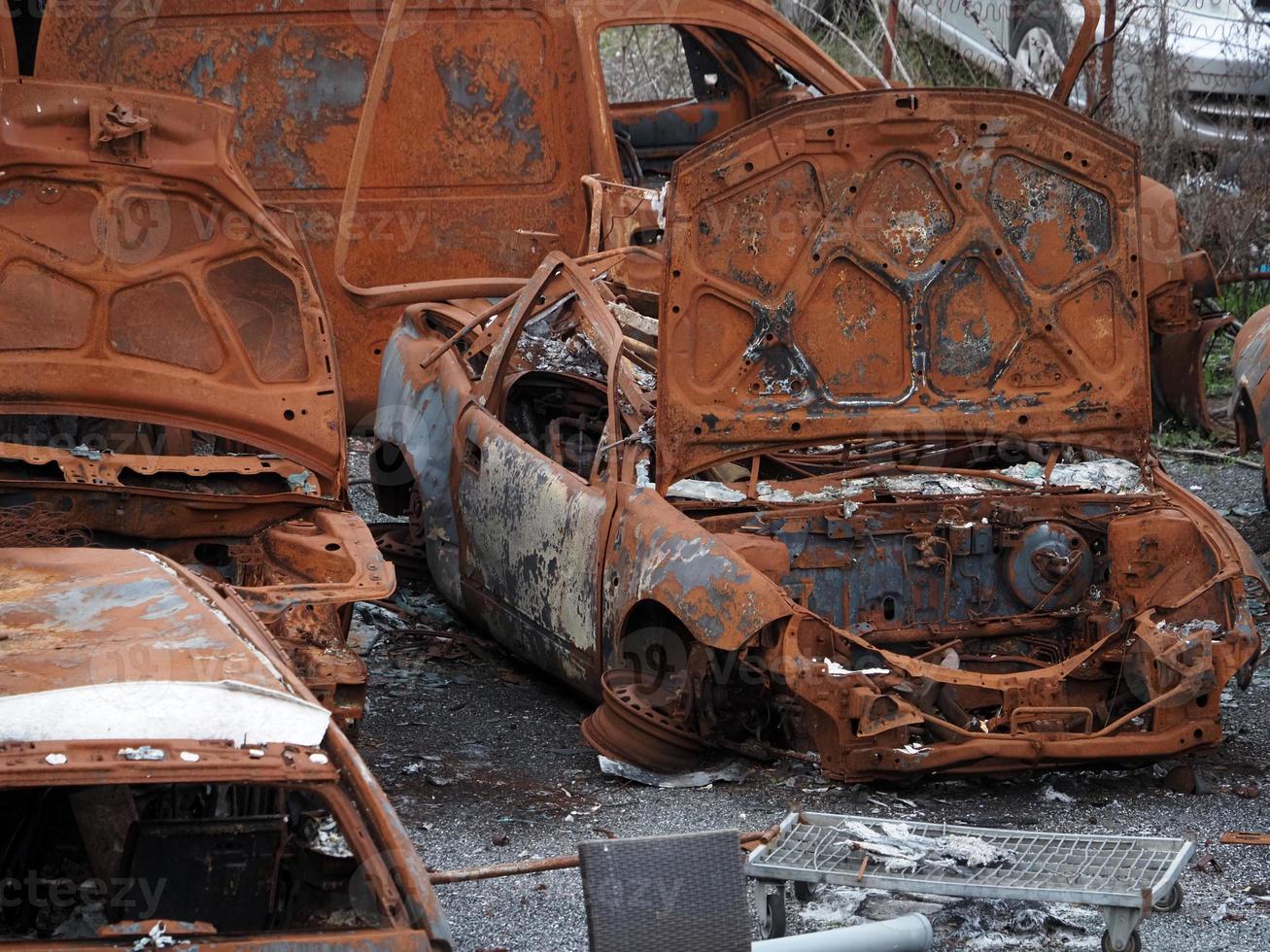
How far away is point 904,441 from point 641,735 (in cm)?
156

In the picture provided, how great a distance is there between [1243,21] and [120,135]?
872 cm

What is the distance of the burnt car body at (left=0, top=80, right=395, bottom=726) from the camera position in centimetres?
571

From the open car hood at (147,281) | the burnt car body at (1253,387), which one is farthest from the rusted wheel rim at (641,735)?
the burnt car body at (1253,387)

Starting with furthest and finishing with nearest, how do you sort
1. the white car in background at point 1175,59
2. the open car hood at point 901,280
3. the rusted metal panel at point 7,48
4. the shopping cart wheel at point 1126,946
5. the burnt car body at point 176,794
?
1. the white car in background at point 1175,59
2. the rusted metal panel at point 7,48
3. the open car hood at point 901,280
4. the shopping cart wheel at point 1126,946
5. the burnt car body at point 176,794

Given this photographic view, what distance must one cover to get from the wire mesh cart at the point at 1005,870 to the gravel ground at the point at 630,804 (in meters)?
0.16

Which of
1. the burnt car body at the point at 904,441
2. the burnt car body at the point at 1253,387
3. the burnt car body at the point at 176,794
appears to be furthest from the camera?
the burnt car body at the point at 1253,387

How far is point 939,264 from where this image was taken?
20.8 ft

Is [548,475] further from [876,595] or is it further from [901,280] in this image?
[901,280]

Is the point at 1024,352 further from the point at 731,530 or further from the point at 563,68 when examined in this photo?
the point at 563,68

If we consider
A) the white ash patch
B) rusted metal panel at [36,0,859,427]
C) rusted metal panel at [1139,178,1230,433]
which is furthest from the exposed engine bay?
rusted metal panel at [1139,178,1230,433]

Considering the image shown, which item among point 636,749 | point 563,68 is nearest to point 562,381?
point 636,749

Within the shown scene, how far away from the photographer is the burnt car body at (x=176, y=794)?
130 inches

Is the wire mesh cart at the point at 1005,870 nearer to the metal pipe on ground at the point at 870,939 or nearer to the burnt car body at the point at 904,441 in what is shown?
the metal pipe on ground at the point at 870,939

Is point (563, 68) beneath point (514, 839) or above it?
above
